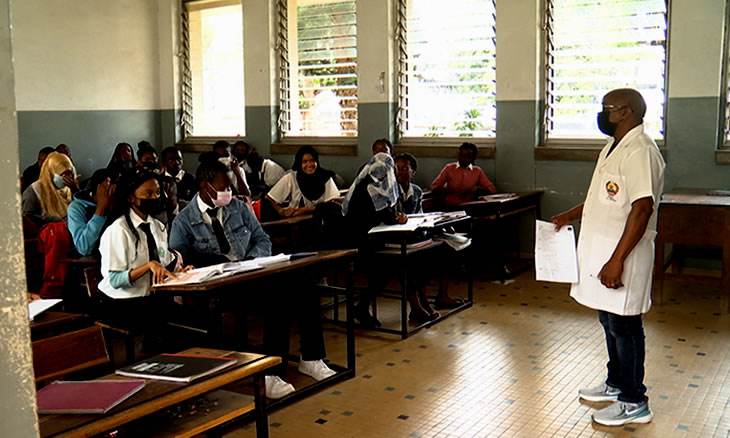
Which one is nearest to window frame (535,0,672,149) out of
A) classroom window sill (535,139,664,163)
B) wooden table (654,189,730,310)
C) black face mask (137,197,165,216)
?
classroom window sill (535,139,664,163)

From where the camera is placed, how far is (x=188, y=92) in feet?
34.9

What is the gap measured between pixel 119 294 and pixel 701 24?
18.2ft

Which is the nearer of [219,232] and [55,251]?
[219,232]

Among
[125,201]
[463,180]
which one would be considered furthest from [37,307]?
[463,180]

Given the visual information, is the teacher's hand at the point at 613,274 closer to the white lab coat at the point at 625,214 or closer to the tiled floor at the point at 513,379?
the white lab coat at the point at 625,214

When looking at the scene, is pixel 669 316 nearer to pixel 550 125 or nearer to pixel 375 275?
pixel 375 275

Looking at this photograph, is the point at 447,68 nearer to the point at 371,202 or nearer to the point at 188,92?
the point at 371,202

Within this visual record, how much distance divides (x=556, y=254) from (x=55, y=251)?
3.28 m

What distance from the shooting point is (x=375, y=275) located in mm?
5395

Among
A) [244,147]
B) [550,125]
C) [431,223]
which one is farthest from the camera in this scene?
[244,147]

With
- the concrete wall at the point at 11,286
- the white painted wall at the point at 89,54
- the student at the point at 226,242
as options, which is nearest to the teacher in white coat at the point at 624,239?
the student at the point at 226,242

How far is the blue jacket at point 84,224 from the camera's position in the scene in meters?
4.60

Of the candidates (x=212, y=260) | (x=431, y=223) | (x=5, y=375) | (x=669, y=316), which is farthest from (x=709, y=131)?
(x=5, y=375)

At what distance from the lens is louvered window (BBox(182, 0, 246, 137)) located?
10.1 meters
